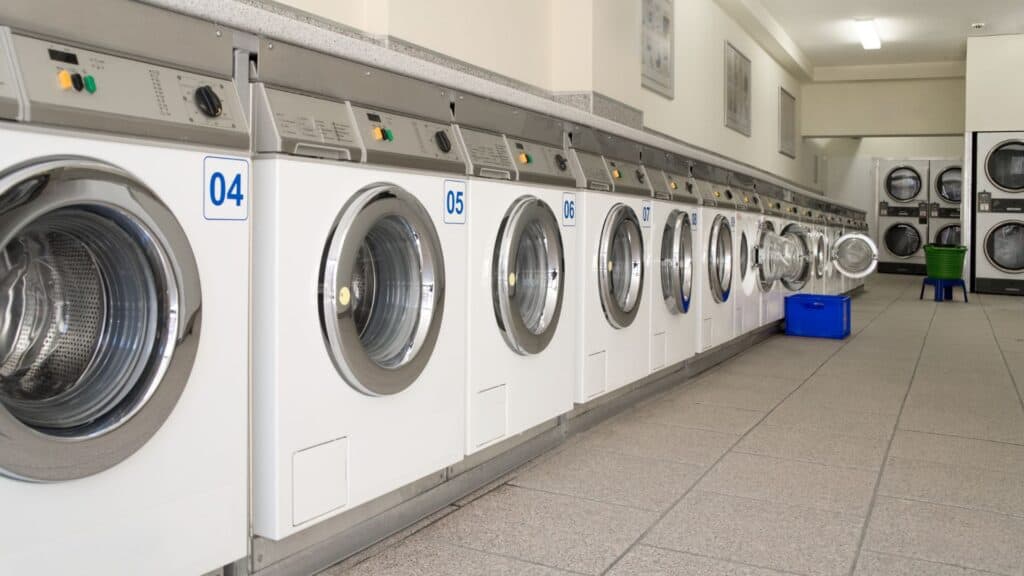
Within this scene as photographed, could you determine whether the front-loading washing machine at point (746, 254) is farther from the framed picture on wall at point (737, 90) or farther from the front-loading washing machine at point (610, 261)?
the framed picture on wall at point (737, 90)

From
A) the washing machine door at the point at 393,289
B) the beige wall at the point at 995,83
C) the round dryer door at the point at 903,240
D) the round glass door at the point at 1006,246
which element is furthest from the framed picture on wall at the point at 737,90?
the washing machine door at the point at 393,289

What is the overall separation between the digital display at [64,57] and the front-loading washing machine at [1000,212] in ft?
35.3

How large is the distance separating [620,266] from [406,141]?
1.73 metres

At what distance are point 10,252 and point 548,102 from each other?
6.03 ft

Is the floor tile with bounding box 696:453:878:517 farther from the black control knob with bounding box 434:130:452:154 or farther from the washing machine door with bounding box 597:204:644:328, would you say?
the black control knob with bounding box 434:130:452:154


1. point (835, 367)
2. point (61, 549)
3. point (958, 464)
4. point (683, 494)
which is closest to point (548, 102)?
point (683, 494)

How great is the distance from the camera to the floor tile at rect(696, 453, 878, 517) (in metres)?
2.43

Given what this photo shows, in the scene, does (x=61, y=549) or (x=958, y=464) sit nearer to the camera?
(x=61, y=549)

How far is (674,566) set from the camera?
195 centimetres

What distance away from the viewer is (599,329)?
321cm

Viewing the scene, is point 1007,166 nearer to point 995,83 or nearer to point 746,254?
point 995,83

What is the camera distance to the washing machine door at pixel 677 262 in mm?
3947

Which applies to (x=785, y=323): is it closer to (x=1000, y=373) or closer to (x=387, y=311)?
(x=1000, y=373)

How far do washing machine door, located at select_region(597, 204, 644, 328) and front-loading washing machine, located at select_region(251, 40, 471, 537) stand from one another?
1.00 m
